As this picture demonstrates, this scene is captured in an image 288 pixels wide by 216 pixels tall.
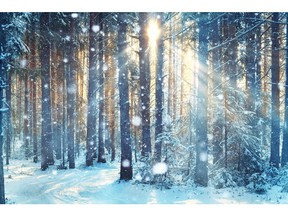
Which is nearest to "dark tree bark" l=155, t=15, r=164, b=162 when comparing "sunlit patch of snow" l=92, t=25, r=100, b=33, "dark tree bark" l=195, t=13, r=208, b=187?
"dark tree bark" l=195, t=13, r=208, b=187

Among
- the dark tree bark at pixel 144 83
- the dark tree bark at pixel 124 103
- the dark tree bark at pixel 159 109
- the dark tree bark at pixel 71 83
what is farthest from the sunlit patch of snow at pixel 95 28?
the dark tree bark at pixel 124 103

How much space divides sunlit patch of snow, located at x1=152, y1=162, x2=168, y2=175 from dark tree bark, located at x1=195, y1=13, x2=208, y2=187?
0.85 m

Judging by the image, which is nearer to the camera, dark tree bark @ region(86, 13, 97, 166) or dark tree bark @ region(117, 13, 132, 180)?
dark tree bark @ region(117, 13, 132, 180)

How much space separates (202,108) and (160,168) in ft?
6.51

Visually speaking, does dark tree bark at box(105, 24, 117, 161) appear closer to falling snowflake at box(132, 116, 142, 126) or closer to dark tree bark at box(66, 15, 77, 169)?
falling snowflake at box(132, 116, 142, 126)

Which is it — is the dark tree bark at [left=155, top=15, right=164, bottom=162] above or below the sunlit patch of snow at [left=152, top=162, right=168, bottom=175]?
above

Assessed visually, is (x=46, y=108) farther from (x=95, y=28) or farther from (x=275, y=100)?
(x=275, y=100)

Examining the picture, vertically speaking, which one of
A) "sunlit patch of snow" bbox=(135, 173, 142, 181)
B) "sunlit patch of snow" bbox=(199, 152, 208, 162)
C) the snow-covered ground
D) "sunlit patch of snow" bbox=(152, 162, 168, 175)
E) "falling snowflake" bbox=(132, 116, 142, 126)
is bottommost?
the snow-covered ground

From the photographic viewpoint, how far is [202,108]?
9000mm

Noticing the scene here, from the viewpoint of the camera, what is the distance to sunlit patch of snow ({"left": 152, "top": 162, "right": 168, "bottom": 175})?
9281 millimetres

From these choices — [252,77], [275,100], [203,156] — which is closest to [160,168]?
[203,156]

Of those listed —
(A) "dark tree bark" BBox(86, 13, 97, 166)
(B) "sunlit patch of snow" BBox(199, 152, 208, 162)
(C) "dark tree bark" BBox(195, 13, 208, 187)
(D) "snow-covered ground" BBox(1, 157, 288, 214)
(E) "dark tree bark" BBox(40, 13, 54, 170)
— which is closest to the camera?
(D) "snow-covered ground" BBox(1, 157, 288, 214)
